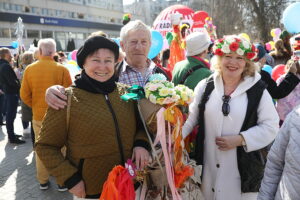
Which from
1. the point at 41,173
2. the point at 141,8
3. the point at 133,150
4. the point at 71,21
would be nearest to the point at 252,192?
the point at 133,150

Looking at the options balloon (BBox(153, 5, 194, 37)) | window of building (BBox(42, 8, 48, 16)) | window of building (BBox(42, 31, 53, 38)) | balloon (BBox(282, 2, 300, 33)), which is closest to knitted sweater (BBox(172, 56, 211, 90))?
balloon (BBox(282, 2, 300, 33))

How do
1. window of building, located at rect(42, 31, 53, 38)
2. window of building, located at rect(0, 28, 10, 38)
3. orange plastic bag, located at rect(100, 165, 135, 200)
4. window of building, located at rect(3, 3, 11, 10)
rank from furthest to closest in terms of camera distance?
window of building, located at rect(42, 31, 53, 38) → window of building, located at rect(3, 3, 11, 10) → window of building, located at rect(0, 28, 10, 38) → orange plastic bag, located at rect(100, 165, 135, 200)

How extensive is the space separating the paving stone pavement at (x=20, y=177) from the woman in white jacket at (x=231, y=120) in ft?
8.04

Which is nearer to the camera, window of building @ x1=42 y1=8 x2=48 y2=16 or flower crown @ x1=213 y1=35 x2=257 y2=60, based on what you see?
flower crown @ x1=213 y1=35 x2=257 y2=60

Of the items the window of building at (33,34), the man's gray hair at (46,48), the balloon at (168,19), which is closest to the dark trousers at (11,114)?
the man's gray hair at (46,48)

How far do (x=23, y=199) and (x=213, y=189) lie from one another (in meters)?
2.84

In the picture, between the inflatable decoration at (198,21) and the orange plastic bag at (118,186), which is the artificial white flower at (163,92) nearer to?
the orange plastic bag at (118,186)

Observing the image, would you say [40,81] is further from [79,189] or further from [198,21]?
[198,21]

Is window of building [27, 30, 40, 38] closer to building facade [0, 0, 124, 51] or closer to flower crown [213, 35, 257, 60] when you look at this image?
building facade [0, 0, 124, 51]

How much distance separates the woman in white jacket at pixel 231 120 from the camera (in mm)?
2168

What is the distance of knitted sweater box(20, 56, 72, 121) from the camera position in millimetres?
4047

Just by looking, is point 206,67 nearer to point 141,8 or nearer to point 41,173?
point 41,173

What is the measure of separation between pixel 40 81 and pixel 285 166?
3496 millimetres

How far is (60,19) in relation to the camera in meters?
42.3
